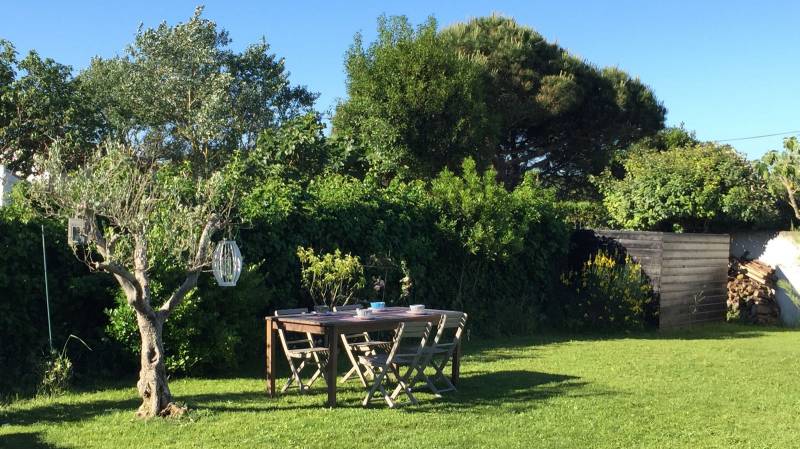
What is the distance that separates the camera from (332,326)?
715 cm

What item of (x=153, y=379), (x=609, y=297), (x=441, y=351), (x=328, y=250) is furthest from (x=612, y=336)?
(x=153, y=379)

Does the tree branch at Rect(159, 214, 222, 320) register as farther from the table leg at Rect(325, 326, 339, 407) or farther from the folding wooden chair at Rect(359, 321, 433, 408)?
the folding wooden chair at Rect(359, 321, 433, 408)

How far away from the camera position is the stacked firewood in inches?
616

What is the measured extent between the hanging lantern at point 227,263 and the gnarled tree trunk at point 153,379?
786 mm

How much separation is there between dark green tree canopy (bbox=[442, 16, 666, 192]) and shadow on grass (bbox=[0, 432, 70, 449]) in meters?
20.0

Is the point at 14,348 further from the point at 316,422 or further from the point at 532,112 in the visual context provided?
the point at 532,112

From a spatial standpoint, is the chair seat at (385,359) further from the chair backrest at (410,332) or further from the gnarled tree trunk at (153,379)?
the gnarled tree trunk at (153,379)

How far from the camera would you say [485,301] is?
43.4ft

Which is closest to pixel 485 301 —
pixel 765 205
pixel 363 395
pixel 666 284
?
pixel 666 284

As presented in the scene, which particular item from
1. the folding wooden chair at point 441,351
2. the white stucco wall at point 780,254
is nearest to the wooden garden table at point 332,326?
the folding wooden chair at point 441,351

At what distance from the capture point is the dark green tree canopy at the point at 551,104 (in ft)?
82.8

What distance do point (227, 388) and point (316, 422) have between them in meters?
1.89

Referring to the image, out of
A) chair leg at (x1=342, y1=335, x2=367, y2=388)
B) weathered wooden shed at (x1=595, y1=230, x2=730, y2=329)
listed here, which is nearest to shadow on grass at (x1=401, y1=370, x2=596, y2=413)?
chair leg at (x1=342, y1=335, x2=367, y2=388)

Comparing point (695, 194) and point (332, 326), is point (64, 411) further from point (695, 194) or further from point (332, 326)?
point (695, 194)
